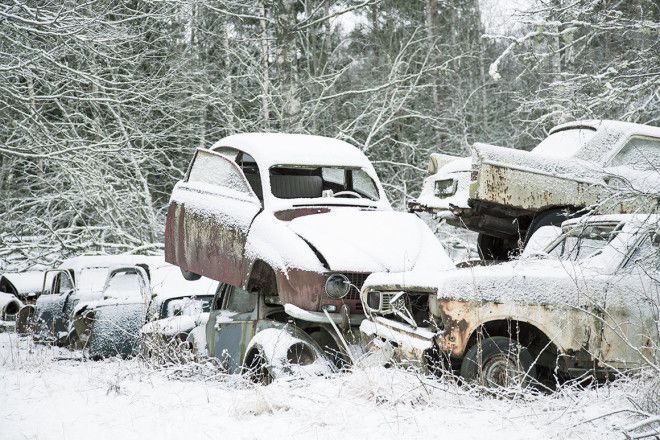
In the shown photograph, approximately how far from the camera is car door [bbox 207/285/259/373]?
721 centimetres

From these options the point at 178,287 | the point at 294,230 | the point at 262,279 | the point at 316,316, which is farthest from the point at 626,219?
the point at 178,287

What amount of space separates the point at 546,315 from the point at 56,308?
29.6 ft

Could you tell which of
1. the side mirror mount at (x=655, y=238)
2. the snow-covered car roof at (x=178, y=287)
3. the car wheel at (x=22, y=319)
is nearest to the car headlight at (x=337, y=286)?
the side mirror mount at (x=655, y=238)

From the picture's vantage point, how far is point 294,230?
24.6ft

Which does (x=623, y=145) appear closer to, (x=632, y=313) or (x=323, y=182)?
(x=323, y=182)

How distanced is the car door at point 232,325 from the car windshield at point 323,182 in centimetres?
162

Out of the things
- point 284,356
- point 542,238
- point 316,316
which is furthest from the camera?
point 542,238

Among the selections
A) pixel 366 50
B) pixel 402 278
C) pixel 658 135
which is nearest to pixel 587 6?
pixel 402 278

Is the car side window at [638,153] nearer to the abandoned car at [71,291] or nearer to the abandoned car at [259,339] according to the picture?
the abandoned car at [259,339]

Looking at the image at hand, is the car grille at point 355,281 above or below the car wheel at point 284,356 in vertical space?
above

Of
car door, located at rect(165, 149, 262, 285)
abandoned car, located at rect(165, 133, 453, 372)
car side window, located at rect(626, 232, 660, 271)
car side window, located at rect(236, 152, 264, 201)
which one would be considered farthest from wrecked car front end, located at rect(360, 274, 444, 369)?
car side window, located at rect(236, 152, 264, 201)

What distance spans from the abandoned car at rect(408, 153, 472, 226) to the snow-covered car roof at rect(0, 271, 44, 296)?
29.2 feet

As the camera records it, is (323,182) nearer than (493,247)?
Yes

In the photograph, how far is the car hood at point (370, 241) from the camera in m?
7.05
